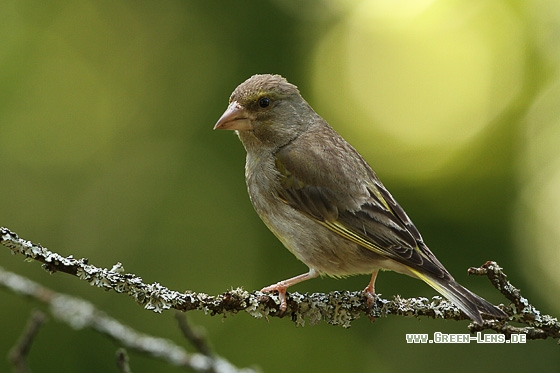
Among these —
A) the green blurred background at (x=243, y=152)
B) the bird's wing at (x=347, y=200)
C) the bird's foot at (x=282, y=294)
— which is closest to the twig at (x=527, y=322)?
the bird's wing at (x=347, y=200)

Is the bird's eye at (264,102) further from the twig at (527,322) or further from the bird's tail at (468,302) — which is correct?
the twig at (527,322)

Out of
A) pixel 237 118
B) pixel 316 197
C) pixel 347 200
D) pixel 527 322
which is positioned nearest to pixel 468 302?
pixel 527 322

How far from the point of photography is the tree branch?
311 centimetres

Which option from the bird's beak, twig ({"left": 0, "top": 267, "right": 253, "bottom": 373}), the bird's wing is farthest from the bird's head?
twig ({"left": 0, "top": 267, "right": 253, "bottom": 373})

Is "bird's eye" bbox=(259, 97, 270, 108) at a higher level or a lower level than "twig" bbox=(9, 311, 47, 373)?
higher

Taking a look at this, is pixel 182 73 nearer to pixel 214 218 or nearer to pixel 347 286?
pixel 214 218

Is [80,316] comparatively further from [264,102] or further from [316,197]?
[264,102]

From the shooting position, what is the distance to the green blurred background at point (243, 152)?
7141 mm

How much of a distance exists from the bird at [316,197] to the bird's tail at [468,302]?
0.07 metres

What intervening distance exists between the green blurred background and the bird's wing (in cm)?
187

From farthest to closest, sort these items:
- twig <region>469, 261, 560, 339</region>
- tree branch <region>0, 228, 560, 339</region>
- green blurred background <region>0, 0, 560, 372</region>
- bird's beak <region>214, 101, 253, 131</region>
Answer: green blurred background <region>0, 0, 560, 372</region> < bird's beak <region>214, 101, 253, 131</region> < twig <region>469, 261, 560, 339</region> < tree branch <region>0, 228, 560, 339</region>

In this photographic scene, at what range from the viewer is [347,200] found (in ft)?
16.3

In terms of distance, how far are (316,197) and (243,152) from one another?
3101 mm

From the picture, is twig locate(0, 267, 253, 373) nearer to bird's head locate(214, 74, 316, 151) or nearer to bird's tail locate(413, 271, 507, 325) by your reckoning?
bird's tail locate(413, 271, 507, 325)
